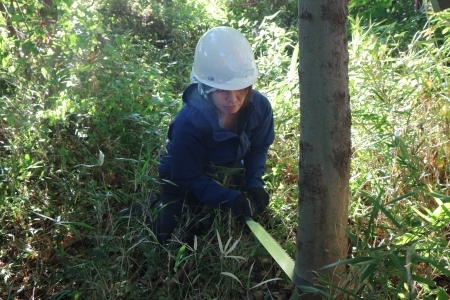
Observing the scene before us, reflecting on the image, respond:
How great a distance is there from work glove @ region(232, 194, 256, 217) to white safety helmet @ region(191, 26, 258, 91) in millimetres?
506

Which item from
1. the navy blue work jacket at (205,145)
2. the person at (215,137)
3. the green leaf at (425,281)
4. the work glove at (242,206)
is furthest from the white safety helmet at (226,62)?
the green leaf at (425,281)

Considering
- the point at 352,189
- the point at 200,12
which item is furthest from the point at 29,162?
the point at 200,12

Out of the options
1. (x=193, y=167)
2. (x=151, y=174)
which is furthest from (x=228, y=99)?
(x=151, y=174)

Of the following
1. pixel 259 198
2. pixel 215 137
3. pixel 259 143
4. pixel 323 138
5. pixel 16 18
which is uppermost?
pixel 16 18

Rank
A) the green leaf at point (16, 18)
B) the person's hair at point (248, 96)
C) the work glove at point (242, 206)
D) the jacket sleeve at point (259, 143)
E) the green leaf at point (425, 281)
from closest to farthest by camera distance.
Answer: the green leaf at point (425, 281) → the work glove at point (242, 206) → the person's hair at point (248, 96) → the jacket sleeve at point (259, 143) → the green leaf at point (16, 18)

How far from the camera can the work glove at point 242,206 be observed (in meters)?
2.54

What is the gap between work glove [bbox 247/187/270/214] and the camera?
2.70 metres

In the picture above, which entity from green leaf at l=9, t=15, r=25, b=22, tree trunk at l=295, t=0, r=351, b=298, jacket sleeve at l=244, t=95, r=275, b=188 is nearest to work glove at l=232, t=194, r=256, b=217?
jacket sleeve at l=244, t=95, r=275, b=188

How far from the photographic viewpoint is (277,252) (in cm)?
223

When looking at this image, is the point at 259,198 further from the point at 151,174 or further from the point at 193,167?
the point at 151,174

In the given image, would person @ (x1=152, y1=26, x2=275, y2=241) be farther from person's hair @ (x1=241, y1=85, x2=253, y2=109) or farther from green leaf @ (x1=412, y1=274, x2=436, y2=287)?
green leaf @ (x1=412, y1=274, x2=436, y2=287)

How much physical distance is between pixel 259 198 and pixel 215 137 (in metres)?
0.37

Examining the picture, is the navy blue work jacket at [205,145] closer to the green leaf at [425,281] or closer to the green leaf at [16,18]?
the green leaf at [425,281]

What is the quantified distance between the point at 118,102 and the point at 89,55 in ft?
1.51
